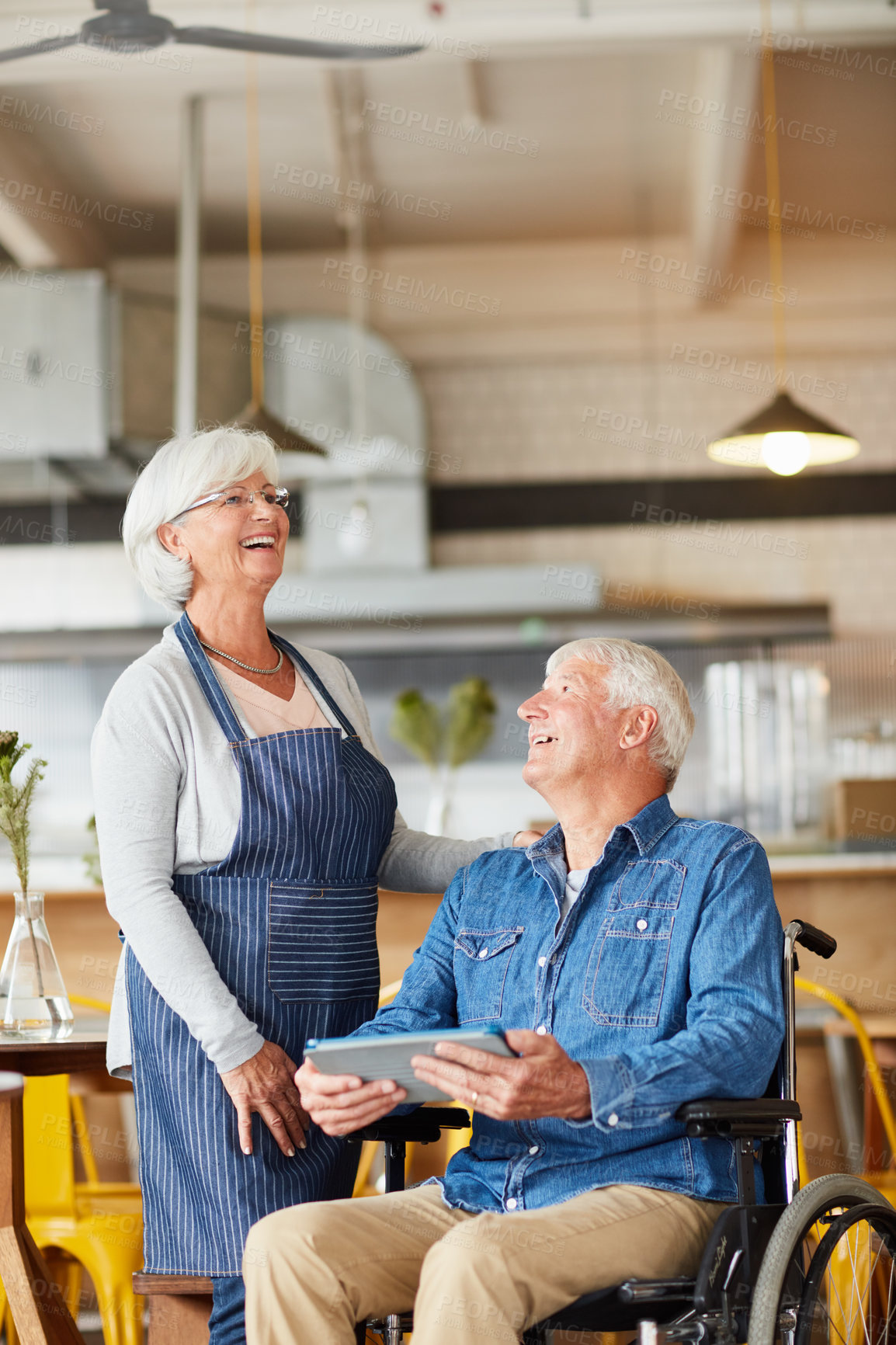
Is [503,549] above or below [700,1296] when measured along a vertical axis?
above

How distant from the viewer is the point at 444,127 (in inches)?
197

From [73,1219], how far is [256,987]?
0.80m

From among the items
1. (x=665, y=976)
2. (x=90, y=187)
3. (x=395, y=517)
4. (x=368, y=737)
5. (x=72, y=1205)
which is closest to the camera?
(x=665, y=976)

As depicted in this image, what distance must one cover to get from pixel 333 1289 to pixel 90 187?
4959mm

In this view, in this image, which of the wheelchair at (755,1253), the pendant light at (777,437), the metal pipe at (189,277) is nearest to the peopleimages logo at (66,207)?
the metal pipe at (189,277)

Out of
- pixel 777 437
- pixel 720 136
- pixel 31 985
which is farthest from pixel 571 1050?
pixel 720 136

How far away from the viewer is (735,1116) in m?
1.49

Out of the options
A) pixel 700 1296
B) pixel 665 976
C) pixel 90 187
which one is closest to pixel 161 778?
pixel 665 976

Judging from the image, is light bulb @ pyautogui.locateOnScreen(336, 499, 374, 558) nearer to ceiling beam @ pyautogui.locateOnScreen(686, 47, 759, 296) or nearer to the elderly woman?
ceiling beam @ pyautogui.locateOnScreen(686, 47, 759, 296)

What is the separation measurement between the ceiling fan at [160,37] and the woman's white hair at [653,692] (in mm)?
2051

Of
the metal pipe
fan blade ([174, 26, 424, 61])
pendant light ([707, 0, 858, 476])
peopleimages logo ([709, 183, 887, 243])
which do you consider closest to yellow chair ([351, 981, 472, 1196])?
pendant light ([707, 0, 858, 476])

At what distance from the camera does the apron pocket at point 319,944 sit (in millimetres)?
1780

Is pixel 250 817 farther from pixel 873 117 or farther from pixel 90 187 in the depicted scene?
pixel 90 187

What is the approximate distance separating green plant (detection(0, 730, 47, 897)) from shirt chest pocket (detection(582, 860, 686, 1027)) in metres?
0.88
